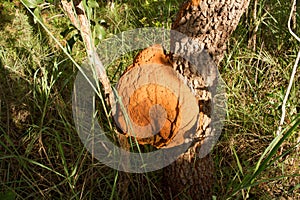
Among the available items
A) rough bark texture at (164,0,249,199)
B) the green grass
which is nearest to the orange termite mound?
rough bark texture at (164,0,249,199)

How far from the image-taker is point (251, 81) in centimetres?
191

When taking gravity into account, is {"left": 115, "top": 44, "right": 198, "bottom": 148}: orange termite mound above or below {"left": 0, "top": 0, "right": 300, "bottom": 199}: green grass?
above

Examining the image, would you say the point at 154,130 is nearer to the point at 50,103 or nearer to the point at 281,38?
the point at 50,103

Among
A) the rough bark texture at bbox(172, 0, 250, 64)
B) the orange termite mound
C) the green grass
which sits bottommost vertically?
the green grass

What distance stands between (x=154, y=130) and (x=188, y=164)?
10.5 inches

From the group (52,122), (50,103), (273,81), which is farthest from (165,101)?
(273,81)

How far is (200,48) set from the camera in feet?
3.97

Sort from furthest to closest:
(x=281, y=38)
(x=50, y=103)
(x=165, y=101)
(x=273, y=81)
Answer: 1. (x=281, y=38)
2. (x=273, y=81)
3. (x=50, y=103)
4. (x=165, y=101)

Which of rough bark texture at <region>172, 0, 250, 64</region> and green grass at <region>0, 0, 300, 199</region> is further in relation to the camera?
green grass at <region>0, 0, 300, 199</region>

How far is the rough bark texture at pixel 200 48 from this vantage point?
1146mm

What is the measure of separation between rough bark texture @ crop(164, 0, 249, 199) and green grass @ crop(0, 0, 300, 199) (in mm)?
131

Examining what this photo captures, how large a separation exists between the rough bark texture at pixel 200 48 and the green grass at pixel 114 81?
13cm

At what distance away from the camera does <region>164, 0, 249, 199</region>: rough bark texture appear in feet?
3.76

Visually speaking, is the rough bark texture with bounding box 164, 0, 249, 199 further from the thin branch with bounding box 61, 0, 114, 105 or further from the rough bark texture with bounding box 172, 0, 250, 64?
the thin branch with bounding box 61, 0, 114, 105
